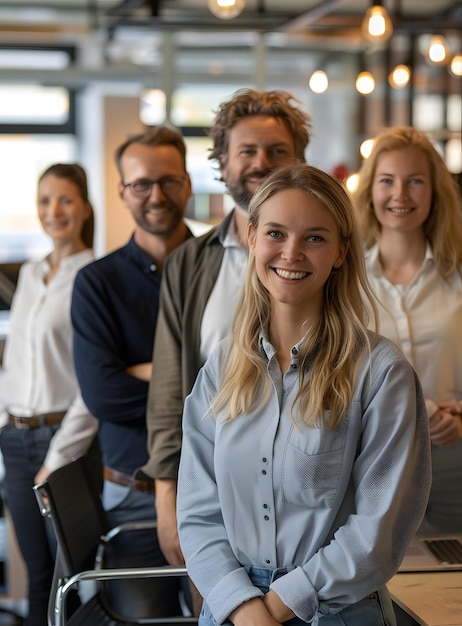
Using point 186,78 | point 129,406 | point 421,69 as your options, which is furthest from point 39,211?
point 421,69

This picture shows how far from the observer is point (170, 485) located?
2.53 meters

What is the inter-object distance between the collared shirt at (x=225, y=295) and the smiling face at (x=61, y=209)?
4.03 feet

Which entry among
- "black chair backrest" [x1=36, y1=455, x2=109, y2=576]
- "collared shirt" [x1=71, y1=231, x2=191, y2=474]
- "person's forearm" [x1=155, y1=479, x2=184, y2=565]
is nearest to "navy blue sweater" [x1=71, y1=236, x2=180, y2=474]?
"collared shirt" [x1=71, y1=231, x2=191, y2=474]

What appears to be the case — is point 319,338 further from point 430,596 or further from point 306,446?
point 430,596

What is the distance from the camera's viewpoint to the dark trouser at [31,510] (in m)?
3.45

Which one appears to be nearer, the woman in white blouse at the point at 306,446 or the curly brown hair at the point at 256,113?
the woman in white blouse at the point at 306,446

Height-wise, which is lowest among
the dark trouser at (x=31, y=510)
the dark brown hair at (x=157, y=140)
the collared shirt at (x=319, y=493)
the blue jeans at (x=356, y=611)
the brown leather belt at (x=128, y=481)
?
the dark trouser at (x=31, y=510)

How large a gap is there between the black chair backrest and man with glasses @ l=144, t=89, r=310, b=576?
0.23 meters

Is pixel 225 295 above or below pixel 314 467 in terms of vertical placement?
above

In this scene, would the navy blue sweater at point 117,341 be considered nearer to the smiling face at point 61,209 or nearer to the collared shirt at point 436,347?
the collared shirt at point 436,347

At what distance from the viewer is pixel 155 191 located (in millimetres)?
2848

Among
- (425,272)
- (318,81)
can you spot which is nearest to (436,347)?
(425,272)

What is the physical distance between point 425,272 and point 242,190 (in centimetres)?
63

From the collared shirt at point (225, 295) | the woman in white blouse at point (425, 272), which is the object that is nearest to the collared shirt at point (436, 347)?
the woman in white blouse at point (425, 272)
